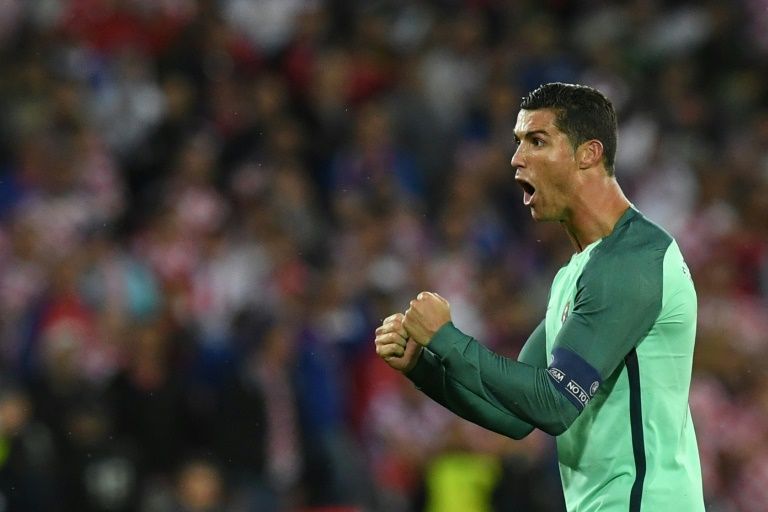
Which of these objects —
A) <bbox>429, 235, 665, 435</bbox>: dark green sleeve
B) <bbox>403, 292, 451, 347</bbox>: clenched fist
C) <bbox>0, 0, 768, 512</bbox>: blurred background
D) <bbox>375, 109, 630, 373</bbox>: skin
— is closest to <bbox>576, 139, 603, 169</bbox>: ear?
<bbox>375, 109, 630, 373</bbox>: skin

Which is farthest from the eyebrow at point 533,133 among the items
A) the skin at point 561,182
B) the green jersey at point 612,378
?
the green jersey at point 612,378

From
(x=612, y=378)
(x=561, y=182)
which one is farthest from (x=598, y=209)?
(x=612, y=378)

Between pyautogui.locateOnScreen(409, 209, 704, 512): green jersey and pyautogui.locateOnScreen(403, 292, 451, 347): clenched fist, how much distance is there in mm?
25

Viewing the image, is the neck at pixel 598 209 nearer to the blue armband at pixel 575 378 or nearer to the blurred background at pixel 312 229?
the blue armband at pixel 575 378

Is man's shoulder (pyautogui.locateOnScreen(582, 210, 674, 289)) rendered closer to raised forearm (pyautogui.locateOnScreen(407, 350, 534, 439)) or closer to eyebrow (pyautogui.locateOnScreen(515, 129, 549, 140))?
eyebrow (pyautogui.locateOnScreen(515, 129, 549, 140))

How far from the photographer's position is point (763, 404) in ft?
30.1

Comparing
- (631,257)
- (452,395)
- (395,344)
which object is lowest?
(452,395)

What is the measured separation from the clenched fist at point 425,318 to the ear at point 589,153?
0.56 metres

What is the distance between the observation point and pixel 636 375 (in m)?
3.74

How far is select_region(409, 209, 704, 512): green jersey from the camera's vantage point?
3.56 m

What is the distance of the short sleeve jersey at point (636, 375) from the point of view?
364 centimetres

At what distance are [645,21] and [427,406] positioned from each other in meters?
4.70

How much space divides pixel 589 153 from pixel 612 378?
1.95ft

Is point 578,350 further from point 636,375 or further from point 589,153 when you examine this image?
point 589,153
